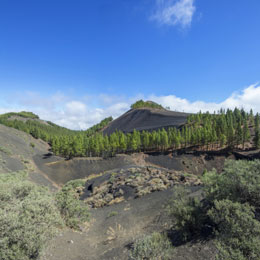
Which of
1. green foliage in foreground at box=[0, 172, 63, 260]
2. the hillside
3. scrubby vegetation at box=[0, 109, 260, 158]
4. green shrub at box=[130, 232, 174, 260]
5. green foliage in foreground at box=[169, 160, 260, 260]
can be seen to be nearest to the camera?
green foliage in foreground at box=[169, 160, 260, 260]

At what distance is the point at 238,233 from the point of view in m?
7.80

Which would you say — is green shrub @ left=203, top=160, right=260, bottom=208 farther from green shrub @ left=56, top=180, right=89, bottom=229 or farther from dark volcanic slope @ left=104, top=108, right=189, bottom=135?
dark volcanic slope @ left=104, top=108, right=189, bottom=135

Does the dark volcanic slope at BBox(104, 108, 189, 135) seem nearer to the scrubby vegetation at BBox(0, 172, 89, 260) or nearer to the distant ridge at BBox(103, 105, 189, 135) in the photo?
the distant ridge at BBox(103, 105, 189, 135)

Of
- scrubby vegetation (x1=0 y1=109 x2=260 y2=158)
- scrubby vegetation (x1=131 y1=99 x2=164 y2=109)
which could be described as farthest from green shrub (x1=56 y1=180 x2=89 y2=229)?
scrubby vegetation (x1=131 y1=99 x2=164 y2=109)

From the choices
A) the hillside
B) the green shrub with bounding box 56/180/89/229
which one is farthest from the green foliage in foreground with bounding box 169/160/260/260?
the green shrub with bounding box 56/180/89/229

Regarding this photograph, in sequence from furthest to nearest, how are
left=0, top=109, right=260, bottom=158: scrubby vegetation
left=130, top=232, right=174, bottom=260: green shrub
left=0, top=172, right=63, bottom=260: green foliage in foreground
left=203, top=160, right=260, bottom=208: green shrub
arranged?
left=0, top=109, right=260, bottom=158: scrubby vegetation < left=203, top=160, right=260, bottom=208: green shrub < left=130, top=232, right=174, bottom=260: green shrub < left=0, top=172, right=63, bottom=260: green foliage in foreground

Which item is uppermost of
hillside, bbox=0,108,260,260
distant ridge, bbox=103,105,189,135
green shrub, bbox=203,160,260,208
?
distant ridge, bbox=103,105,189,135

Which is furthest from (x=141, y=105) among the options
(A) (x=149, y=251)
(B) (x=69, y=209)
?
(A) (x=149, y=251)

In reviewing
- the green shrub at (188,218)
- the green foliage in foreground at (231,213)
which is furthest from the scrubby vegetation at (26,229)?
the green foliage in foreground at (231,213)

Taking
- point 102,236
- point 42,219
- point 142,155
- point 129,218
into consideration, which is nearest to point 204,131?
point 142,155

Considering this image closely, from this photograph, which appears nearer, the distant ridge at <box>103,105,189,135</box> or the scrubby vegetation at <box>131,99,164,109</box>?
the distant ridge at <box>103,105,189,135</box>

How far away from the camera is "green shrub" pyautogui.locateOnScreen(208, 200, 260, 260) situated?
23.2ft

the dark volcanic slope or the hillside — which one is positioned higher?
the dark volcanic slope

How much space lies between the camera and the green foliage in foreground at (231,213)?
734 cm
